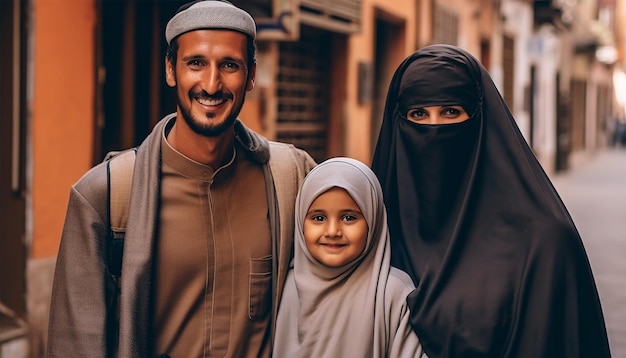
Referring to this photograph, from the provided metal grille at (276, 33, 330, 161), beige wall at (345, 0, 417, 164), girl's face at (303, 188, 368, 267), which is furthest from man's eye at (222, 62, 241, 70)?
beige wall at (345, 0, 417, 164)

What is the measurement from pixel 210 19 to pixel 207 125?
0.94 ft

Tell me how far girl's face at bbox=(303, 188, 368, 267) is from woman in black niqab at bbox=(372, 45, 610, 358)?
204 mm

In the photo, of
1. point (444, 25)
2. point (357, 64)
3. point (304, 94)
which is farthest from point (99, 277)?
point (444, 25)

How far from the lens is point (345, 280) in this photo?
2.59 meters

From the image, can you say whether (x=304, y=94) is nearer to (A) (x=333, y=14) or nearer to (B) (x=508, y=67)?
(A) (x=333, y=14)

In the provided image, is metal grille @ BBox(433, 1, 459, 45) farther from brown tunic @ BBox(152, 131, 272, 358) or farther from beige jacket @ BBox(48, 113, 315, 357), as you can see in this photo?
beige jacket @ BBox(48, 113, 315, 357)

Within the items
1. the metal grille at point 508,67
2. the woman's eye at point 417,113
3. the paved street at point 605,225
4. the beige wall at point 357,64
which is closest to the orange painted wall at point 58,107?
the woman's eye at point 417,113

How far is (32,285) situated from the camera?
16.9ft

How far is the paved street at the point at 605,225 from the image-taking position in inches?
284

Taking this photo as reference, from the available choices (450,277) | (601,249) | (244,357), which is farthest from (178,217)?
(601,249)

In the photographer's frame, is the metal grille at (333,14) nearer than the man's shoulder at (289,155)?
No

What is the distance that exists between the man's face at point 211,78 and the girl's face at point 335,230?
0.35m

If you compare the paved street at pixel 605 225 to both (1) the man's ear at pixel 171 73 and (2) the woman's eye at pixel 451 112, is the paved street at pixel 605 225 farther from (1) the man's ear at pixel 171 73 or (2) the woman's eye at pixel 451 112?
(1) the man's ear at pixel 171 73

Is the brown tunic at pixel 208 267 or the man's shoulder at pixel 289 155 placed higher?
the man's shoulder at pixel 289 155
